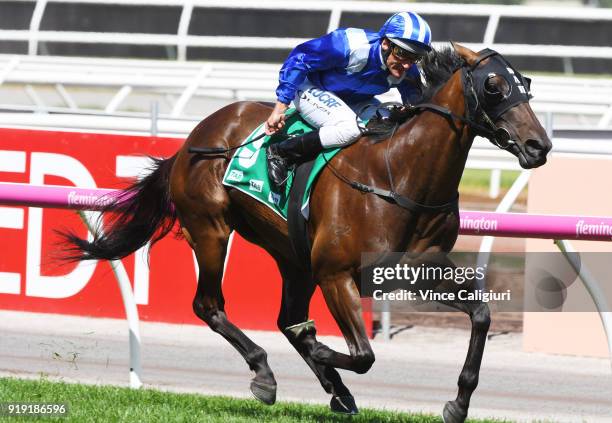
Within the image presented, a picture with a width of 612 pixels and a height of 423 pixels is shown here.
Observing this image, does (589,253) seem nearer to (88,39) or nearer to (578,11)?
(578,11)

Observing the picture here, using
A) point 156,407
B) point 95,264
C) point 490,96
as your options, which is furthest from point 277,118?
point 95,264

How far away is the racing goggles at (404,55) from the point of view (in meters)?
5.38

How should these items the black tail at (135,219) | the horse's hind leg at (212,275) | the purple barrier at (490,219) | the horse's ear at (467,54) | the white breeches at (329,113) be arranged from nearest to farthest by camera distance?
the horse's ear at (467,54) < the white breeches at (329,113) < the purple barrier at (490,219) < the horse's hind leg at (212,275) < the black tail at (135,219)

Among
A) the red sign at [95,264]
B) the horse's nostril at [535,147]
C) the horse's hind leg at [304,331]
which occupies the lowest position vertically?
the red sign at [95,264]

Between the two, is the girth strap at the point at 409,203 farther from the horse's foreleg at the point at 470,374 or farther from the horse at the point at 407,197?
the horse's foreleg at the point at 470,374

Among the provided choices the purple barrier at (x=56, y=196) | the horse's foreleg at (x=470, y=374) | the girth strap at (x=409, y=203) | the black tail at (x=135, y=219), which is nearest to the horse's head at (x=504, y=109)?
the girth strap at (x=409, y=203)

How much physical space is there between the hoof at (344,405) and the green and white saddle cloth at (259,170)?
0.94 m

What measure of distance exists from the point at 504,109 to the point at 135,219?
8.37 feet

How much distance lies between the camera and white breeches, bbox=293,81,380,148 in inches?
218

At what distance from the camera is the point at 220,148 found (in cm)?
620

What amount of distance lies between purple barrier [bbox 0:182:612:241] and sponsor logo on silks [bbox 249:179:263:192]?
1.14 m

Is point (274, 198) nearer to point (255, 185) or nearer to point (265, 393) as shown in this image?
point (255, 185)

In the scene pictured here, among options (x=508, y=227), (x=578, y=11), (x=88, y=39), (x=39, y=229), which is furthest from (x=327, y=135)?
(x=88, y=39)

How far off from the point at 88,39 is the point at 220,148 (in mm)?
7401
